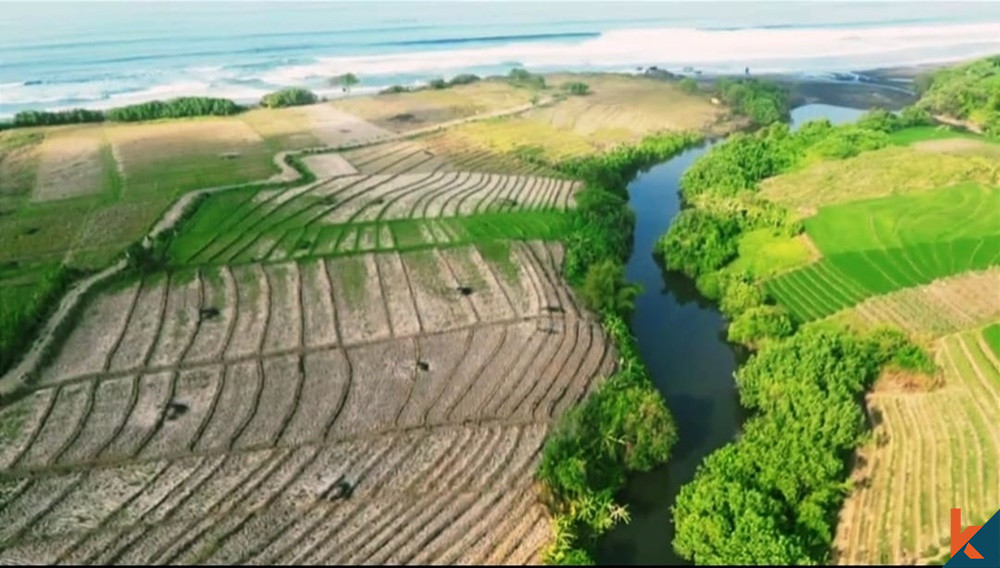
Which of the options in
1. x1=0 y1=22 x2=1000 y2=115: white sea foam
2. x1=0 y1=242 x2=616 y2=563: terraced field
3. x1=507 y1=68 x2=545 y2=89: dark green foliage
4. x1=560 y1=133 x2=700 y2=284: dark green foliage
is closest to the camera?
x1=0 y1=242 x2=616 y2=563: terraced field

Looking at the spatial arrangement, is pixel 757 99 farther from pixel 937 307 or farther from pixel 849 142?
pixel 937 307

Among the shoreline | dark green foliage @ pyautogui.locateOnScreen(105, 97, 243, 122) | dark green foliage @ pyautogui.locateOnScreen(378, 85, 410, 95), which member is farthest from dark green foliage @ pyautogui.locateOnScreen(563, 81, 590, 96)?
dark green foliage @ pyautogui.locateOnScreen(105, 97, 243, 122)

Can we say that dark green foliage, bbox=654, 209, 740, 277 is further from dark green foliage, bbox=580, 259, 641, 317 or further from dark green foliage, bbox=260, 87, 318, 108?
dark green foliage, bbox=260, 87, 318, 108

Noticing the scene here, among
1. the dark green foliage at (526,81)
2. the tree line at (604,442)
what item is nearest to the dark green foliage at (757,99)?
the dark green foliage at (526,81)

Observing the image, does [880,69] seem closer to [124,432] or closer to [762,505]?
[762,505]

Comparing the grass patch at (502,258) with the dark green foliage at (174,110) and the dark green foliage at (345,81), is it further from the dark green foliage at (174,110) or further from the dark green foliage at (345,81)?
the dark green foliage at (345,81)

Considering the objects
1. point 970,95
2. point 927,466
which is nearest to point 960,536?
point 927,466
